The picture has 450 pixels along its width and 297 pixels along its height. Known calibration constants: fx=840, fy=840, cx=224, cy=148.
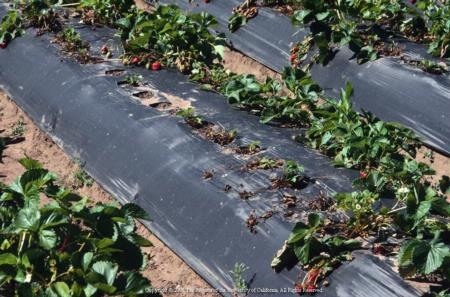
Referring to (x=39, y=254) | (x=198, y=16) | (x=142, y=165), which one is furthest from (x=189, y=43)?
(x=39, y=254)

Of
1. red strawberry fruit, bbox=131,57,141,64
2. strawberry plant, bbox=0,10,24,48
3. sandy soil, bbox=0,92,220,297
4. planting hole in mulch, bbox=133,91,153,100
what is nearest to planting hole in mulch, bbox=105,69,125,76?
red strawberry fruit, bbox=131,57,141,64

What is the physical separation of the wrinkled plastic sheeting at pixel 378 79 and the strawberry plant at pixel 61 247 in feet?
13.4

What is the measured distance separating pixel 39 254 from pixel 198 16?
5.01 metres

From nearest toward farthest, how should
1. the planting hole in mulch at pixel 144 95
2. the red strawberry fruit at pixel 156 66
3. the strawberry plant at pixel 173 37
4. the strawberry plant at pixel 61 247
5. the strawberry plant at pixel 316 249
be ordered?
the strawberry plant at pixel 61 247 → the strawberry plant at pixel 316 249 → the planting hole in mulch at pixel 144 95 → the red strawberry fruit at pixel 156 66 → the strawberry plant at pixel 173 37

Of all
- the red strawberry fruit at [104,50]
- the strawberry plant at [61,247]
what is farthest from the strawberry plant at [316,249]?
the red strawberry fruit at [104,50]

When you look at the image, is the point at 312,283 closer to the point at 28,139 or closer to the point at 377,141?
the point at 377,141

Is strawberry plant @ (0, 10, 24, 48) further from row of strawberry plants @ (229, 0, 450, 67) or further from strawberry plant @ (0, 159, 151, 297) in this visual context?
strawberry plant @ (0, 159, 151, 297)

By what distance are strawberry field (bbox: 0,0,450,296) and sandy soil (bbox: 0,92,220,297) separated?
0.33 feet

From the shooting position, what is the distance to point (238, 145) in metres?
6.51

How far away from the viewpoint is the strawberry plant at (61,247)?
4.18 metres

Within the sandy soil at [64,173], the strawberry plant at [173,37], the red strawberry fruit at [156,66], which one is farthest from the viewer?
the strawberry plant at [173,37]

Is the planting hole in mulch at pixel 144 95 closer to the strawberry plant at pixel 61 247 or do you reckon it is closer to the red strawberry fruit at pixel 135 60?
the red strawberry fruit at pixel 135 60

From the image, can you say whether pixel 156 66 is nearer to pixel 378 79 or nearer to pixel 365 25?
pixel 378 79

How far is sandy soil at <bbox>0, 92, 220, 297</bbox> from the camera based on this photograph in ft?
18.8
